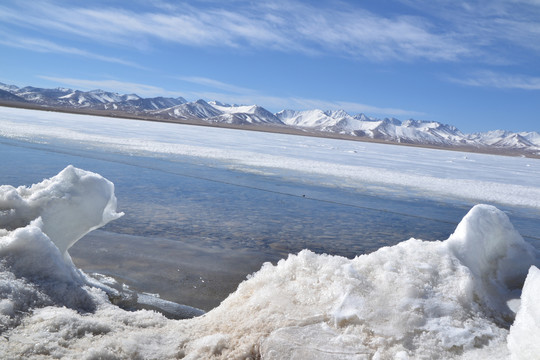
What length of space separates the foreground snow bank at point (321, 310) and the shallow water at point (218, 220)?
4.39ft

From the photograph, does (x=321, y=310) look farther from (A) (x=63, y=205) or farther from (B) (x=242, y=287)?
(A) (x=63, y=205)

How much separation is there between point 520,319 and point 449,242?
1.14m

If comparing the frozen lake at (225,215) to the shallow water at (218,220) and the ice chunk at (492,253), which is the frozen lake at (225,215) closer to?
the shallow water at (218,220)

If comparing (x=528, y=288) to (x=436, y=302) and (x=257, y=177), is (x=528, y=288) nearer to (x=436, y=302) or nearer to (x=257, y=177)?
(x=436, y=302)

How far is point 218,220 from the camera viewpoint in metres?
7.94

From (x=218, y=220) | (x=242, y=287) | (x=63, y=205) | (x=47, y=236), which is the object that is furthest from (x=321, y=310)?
(x=218, y=220)

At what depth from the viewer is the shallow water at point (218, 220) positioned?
17.3 ft

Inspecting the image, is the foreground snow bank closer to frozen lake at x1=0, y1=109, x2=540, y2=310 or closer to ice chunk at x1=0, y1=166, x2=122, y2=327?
ice chunk at x1=0, y1=166, x2=122, y2=327

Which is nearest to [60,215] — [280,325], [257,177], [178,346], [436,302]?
[178,346]

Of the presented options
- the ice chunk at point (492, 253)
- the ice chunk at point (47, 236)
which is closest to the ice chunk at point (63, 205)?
the ice chunk at point (47, 236)

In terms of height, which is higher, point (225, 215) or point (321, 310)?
point (321, 310)

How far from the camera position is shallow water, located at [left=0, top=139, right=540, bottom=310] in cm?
527

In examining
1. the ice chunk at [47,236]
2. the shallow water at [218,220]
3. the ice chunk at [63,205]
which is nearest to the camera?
the ice chunk at [47,236]

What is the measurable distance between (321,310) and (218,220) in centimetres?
514
